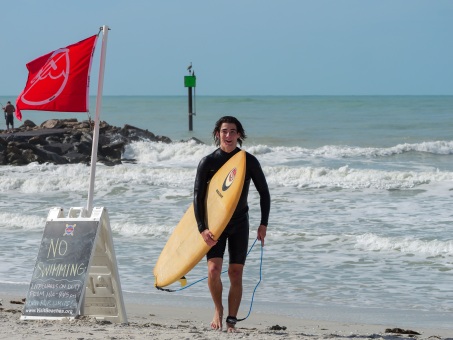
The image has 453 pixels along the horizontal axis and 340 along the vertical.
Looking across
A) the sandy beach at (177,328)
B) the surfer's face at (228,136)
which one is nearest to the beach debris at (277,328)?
the sandy beach at (177,328)

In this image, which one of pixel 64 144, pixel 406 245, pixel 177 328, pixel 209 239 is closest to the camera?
pixel 209 239

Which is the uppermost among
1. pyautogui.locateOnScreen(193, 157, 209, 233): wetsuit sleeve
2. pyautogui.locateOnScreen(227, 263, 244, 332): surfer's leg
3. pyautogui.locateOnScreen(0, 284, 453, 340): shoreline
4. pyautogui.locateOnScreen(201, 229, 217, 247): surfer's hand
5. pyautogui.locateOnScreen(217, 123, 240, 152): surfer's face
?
pyautogui.locateOnScreen(217, 123, 240, 152): surfer's face

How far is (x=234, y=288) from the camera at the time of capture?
17.9ft

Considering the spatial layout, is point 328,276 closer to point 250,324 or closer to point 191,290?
point 191,290

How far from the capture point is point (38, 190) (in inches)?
666

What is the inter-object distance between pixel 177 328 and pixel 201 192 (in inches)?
37.6

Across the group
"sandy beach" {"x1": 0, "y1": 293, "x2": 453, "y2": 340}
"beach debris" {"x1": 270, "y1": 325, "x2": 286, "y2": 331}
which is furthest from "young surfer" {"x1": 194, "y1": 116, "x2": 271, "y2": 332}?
"beach debris" {"x1": 270, "y1": 325, "x2": 286, "y2": 331}

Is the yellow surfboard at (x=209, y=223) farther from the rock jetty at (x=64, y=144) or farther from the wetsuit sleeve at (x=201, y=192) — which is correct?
the rock jetty at (x=64, y=144)

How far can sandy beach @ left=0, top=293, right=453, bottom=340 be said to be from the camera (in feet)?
16.7

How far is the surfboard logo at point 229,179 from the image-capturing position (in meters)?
5.27

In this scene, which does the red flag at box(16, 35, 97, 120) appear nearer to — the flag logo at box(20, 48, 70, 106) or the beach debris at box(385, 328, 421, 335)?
the flag logo at box(20, 48, 70, 106)

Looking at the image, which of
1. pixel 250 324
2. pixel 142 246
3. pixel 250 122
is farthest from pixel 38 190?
pixel 250 122

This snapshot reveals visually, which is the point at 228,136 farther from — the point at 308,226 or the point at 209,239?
the point at 308,226

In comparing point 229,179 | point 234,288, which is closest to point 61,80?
point 229,179
